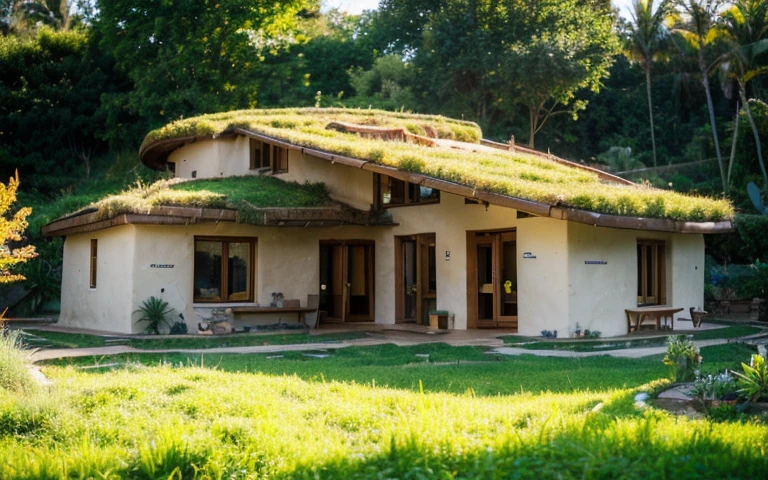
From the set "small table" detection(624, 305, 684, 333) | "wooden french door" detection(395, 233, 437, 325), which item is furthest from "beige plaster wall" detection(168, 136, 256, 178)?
"small table" detection(624, 305, 684, 333)

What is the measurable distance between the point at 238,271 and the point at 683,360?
1322 cm

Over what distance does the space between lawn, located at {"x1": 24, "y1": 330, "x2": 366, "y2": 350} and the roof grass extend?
2.68 m

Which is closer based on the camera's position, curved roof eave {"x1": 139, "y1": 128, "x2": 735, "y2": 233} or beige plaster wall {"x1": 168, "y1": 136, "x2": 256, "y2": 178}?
curved roof eave {"x1": 139, "y1": 128, "x2": 735, "y2": 233}

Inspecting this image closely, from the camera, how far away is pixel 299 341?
1750 cm

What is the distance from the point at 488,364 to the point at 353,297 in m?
9.64

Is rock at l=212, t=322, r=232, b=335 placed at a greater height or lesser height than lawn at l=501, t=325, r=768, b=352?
greater

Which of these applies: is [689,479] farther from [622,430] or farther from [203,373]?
[203,373]

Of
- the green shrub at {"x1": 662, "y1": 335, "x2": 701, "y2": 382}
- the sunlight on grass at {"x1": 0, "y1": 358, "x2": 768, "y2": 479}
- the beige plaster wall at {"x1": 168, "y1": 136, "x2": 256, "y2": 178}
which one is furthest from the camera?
the beige plaster wall at {"x1": 168, "y1": 136, "x2": 256, "y2": 178}

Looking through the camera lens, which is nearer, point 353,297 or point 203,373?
point 203,373

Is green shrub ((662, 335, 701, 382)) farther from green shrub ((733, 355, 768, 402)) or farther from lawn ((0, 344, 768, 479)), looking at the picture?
green shrub ((733, 355, 768, 402))

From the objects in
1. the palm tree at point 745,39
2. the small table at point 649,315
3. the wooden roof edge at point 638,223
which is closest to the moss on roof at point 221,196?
the wooden roof edge at point 638,223

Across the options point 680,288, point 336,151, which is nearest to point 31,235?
point 336,151

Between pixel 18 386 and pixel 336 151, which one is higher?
pixel 336 151

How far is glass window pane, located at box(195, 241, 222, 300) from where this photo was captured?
1981 centimetres
